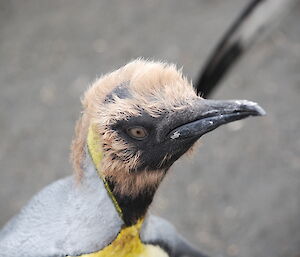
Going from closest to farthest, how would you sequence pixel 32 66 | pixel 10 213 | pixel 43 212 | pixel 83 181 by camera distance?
pixel 83 181 → pixel 43 212 → pixel 10 213 → pixel 32 66

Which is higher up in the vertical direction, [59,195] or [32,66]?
[32,66]

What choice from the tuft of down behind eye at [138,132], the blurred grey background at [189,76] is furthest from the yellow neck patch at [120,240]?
the blurred grey background at [189,76]

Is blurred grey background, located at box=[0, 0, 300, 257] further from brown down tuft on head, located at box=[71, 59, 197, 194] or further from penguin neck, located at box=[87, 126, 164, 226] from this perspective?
brown down tuft on head, located at box=[71, 59, 197, 194]

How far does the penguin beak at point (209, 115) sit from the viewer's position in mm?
1396

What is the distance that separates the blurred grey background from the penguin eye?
4.62ft

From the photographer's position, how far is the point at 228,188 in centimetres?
321

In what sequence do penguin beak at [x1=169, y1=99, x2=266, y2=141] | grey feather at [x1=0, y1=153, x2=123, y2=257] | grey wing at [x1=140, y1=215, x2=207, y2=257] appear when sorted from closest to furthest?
penguin beak at [x1=169, y1=99, x2=266, y2=141] < grey feather at [x1=0, y1=153, x2=123, y2=257] < grey wing at [x1=140, y1=215, x2=207, y2=257]

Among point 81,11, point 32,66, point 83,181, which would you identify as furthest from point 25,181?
point 83,181

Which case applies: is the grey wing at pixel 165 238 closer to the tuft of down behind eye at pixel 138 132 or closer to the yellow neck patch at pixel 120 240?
the yellow neck patch at pixel 120 240

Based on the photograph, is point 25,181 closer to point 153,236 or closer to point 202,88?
point 202,88

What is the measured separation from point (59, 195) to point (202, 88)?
1.23 metres

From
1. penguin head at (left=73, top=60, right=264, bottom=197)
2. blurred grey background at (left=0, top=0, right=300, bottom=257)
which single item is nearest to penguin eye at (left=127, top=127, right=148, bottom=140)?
penguin head at (left=73, top=60, right=264, bottom=197)

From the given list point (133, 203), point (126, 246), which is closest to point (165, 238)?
point (126, 246)

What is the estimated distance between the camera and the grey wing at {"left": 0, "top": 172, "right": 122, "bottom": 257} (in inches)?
64.4
